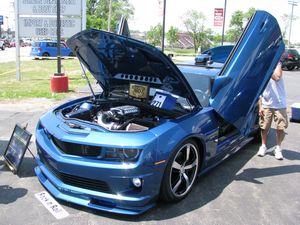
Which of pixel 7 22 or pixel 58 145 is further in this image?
pixel 7 22

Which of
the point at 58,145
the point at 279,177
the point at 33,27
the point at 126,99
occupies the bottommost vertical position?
the point at 279,177

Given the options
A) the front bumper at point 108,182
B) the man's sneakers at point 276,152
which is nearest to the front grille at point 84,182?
the front bumper at point 108,182

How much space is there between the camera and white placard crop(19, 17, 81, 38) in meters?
14.3

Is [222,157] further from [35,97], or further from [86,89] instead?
[86,89]

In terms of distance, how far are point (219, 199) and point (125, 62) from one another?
2040mm

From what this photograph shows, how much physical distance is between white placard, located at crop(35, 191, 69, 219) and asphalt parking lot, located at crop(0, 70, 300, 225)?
0.05 metres

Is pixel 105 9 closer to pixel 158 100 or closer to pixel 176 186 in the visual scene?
pixel 158 100

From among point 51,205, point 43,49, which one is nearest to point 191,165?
point 51,205

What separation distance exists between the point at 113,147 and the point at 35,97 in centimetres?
797

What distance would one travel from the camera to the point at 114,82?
16.4ft

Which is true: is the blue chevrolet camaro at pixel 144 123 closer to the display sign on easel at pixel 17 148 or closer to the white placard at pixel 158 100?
the white placard at pixel 158 100

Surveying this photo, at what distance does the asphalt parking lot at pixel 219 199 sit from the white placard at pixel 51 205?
0.05 m

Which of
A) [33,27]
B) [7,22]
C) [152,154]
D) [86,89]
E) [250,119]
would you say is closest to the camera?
[152,154]

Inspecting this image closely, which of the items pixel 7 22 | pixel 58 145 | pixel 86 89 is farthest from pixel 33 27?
pixel 7 22
